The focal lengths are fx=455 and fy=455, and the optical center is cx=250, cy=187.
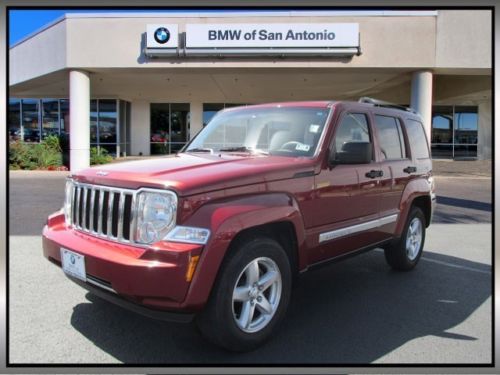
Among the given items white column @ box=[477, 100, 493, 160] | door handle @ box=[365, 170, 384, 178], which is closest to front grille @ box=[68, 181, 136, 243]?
door handle @ box=[365, 170, 384, 178]

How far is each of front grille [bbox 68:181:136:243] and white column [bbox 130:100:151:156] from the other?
25135 millimetres

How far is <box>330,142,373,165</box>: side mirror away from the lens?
408 centimetres

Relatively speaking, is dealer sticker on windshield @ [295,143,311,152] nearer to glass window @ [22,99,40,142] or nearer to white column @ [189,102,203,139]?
white column @ [189,102,203,139]

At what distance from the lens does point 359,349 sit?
3.51 meters

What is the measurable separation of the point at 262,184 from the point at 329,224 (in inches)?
37.2

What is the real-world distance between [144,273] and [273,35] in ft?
46.5

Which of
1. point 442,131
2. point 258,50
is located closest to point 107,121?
point 258,50

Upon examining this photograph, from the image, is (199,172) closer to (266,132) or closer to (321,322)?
(266,132)

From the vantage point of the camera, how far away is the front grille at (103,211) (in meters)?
3.22

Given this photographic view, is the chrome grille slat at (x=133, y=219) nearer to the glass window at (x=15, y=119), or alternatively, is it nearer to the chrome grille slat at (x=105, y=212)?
the chrome grille slat at (x=105, y=212)

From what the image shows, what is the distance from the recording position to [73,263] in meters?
3.42

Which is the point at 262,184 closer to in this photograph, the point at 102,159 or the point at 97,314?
the point at 97,314

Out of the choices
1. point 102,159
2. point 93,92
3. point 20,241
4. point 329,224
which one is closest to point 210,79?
point 102,159

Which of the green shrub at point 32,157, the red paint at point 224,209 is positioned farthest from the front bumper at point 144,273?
the green shrub at point 32,157
